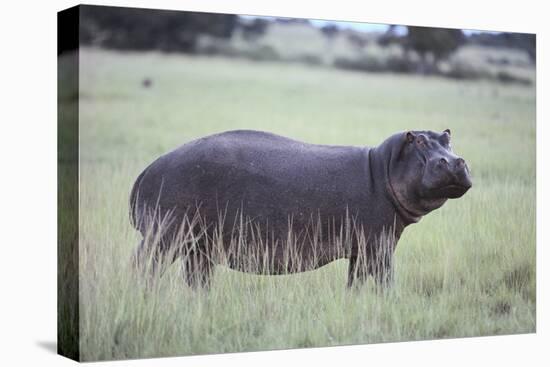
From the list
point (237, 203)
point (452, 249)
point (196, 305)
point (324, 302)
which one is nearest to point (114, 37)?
point (237, 203)

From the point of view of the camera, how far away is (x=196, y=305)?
30.6 ft

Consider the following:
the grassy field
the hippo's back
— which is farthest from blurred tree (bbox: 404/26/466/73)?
the hippo's back

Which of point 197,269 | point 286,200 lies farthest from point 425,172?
point 197,269

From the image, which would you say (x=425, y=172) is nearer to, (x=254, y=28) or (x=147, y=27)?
(x=254, y=28)

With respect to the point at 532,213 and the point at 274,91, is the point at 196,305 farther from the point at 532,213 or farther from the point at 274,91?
the point at 532,213

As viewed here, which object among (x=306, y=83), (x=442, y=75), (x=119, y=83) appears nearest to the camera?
(x=119, y=83)

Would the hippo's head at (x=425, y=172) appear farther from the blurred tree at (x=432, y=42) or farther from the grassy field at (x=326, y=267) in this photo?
the blurred tree at (x=432, y=42)

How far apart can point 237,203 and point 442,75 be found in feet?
10.0

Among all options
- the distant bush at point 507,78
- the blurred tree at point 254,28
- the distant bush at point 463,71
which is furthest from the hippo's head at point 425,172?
the distant bush at point 507,78

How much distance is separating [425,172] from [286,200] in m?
1.33

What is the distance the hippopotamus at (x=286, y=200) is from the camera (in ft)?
30.9

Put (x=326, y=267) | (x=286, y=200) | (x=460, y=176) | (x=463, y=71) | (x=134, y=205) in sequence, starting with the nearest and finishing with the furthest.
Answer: (x=134, y=205)
(x=460, y=176)
(x=286, y=200)
(x=326, y=267)
(x=463, y=71)

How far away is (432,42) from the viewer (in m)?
11.1

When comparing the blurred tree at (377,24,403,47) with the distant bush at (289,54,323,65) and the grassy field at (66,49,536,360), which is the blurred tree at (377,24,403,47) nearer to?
the grassy field at (66,49,536,360)
